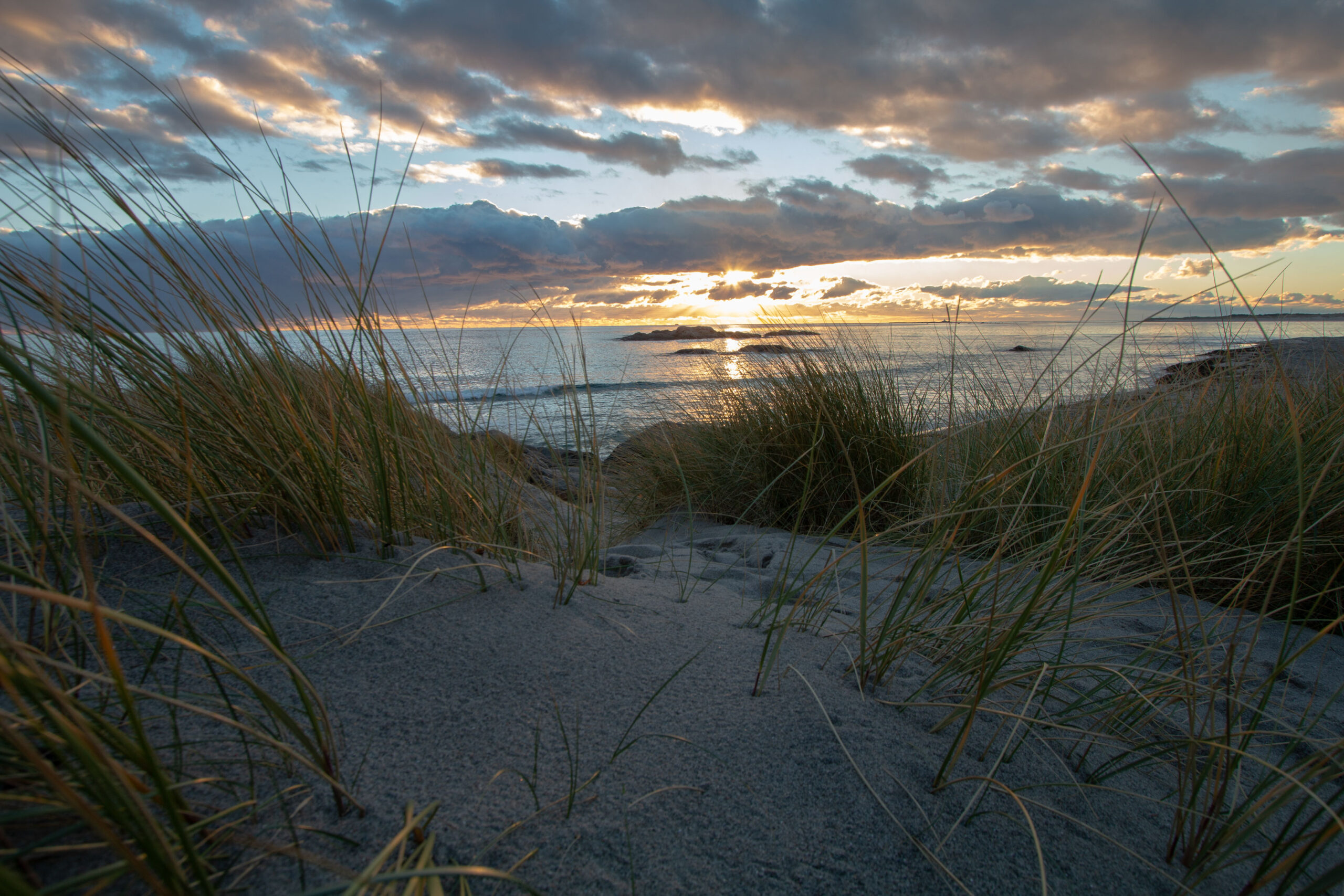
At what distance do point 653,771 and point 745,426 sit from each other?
3.04 meters

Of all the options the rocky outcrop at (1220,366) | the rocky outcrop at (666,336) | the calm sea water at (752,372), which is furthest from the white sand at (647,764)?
the rocky outcrop at (666,336)

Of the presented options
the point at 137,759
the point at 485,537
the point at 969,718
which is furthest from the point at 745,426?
the point at 137,759

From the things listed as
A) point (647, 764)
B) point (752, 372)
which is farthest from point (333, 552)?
point (752, 372)

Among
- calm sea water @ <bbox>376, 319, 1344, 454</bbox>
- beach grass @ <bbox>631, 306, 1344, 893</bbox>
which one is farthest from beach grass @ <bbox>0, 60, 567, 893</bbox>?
beach grass @ <bbox>631, 306, 1344, 893</bbox>

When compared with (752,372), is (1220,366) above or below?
above

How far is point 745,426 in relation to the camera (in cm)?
387

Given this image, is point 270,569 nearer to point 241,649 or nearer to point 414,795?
point 241,649

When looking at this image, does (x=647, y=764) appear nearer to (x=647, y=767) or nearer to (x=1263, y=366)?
(x=647, y=767)

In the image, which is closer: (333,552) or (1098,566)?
(333,552)

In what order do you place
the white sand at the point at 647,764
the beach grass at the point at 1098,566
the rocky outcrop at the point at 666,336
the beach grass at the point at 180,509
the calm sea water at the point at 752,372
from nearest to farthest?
1. the beach grass at the point at 180,509
2. the white sand at the point at 647,764
3. the beach grass at the point at 1098,566
4. the calm sea water at the point at 752,372
5. the rocky outcrop at the point at 666,336

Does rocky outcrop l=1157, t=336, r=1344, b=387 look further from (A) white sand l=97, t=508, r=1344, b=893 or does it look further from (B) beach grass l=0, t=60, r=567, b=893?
(B) beach grass l=0, t=60, r=567, b=893

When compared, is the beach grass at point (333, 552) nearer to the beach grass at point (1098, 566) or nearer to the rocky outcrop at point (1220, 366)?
the beach grass at point (1098, 566)

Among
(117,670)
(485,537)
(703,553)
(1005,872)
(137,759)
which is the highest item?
(117,670)

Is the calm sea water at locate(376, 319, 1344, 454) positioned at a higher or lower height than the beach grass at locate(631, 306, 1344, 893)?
higher
